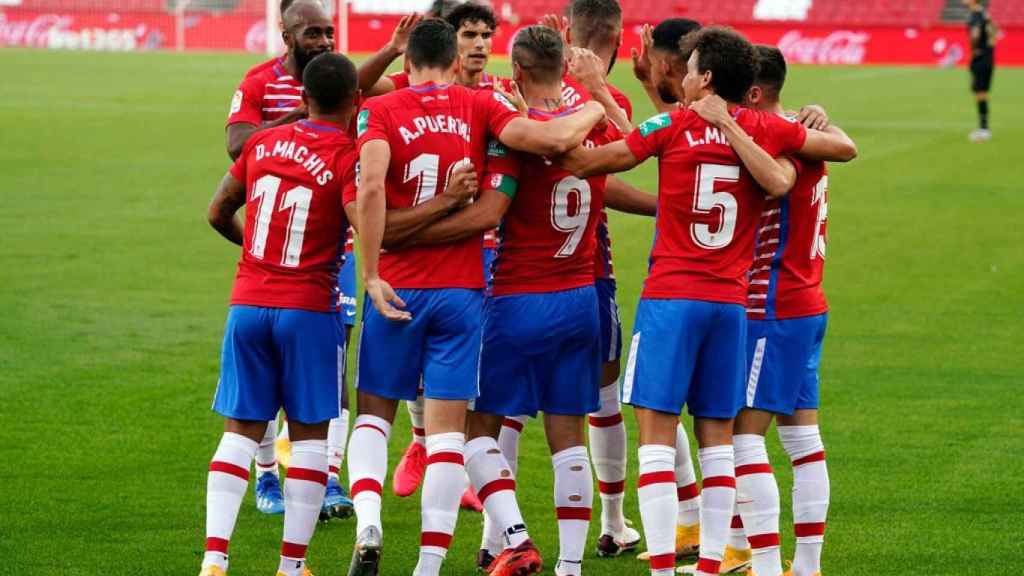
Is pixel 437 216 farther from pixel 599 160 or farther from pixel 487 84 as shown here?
pixel 487 84

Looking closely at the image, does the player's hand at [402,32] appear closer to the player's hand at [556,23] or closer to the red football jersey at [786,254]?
the player's hand at [556,23]

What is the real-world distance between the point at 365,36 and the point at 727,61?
46.3 meters

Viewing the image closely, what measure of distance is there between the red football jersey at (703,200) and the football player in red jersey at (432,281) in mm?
372

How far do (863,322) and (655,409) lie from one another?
24.7ft

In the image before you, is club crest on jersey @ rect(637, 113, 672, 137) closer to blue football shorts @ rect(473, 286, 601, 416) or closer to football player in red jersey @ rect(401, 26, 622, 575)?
football player in red jersey @ rect(401, 26, 622, 575)

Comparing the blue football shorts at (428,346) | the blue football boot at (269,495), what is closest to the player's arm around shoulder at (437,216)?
the blue football shorts at (428,346)

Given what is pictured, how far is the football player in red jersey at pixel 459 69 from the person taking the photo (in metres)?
7.62

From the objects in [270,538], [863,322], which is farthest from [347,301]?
[863,322]

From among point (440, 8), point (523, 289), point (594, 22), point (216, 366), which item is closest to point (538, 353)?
point (523, 289)

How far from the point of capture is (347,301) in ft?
A: 27.3

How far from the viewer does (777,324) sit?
22.3ft

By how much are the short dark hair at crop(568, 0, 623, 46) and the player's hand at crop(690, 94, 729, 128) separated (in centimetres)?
120

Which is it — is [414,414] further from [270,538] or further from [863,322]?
[863,322]

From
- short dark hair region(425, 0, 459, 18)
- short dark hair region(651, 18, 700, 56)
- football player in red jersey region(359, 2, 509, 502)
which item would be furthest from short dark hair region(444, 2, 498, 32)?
short dark hair region(651, 18, 700, 56)
